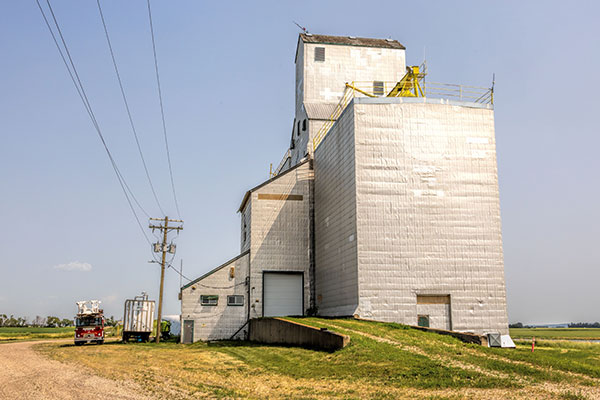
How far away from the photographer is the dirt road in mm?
13055

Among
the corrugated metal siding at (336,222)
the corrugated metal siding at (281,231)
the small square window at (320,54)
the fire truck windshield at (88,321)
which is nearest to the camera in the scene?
the corrugated metal siding at (336,222)

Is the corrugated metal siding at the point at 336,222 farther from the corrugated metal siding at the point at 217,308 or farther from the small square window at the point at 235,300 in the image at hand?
the corrugated metal siding at the point at 217,308

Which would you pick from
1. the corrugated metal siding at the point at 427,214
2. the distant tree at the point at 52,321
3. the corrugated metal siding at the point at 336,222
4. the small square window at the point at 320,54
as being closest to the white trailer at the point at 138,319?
the corrugated metal siding at the point at 336,222

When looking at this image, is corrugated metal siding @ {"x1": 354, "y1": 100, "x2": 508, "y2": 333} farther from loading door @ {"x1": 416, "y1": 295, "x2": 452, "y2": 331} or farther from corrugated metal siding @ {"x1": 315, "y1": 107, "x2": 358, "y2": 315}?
corrugated metal siding @ {"x1": 315, "y1": 107, "x2": 358, "y2": 315}

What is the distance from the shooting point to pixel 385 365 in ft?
51.6

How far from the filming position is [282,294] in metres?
40.7

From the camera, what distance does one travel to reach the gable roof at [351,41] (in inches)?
1858

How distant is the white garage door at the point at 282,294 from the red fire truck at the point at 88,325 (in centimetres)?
1151

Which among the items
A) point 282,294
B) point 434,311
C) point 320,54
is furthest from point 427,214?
point 320,54

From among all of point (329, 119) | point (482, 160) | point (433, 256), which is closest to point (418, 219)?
point (433, 256)

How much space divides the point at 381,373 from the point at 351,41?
1483 inches

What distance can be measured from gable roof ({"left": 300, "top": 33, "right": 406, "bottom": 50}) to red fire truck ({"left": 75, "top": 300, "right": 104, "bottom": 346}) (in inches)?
1082

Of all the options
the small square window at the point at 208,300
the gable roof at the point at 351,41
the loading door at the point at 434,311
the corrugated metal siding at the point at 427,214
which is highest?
the gable roof at the point at 351,41

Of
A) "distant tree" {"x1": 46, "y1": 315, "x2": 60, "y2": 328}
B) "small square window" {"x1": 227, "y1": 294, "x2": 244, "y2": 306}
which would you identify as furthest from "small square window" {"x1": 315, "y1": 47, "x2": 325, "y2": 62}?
"distant tree" {"x1": 46, "y1": 315, "x2": 60, "y2": 328}
